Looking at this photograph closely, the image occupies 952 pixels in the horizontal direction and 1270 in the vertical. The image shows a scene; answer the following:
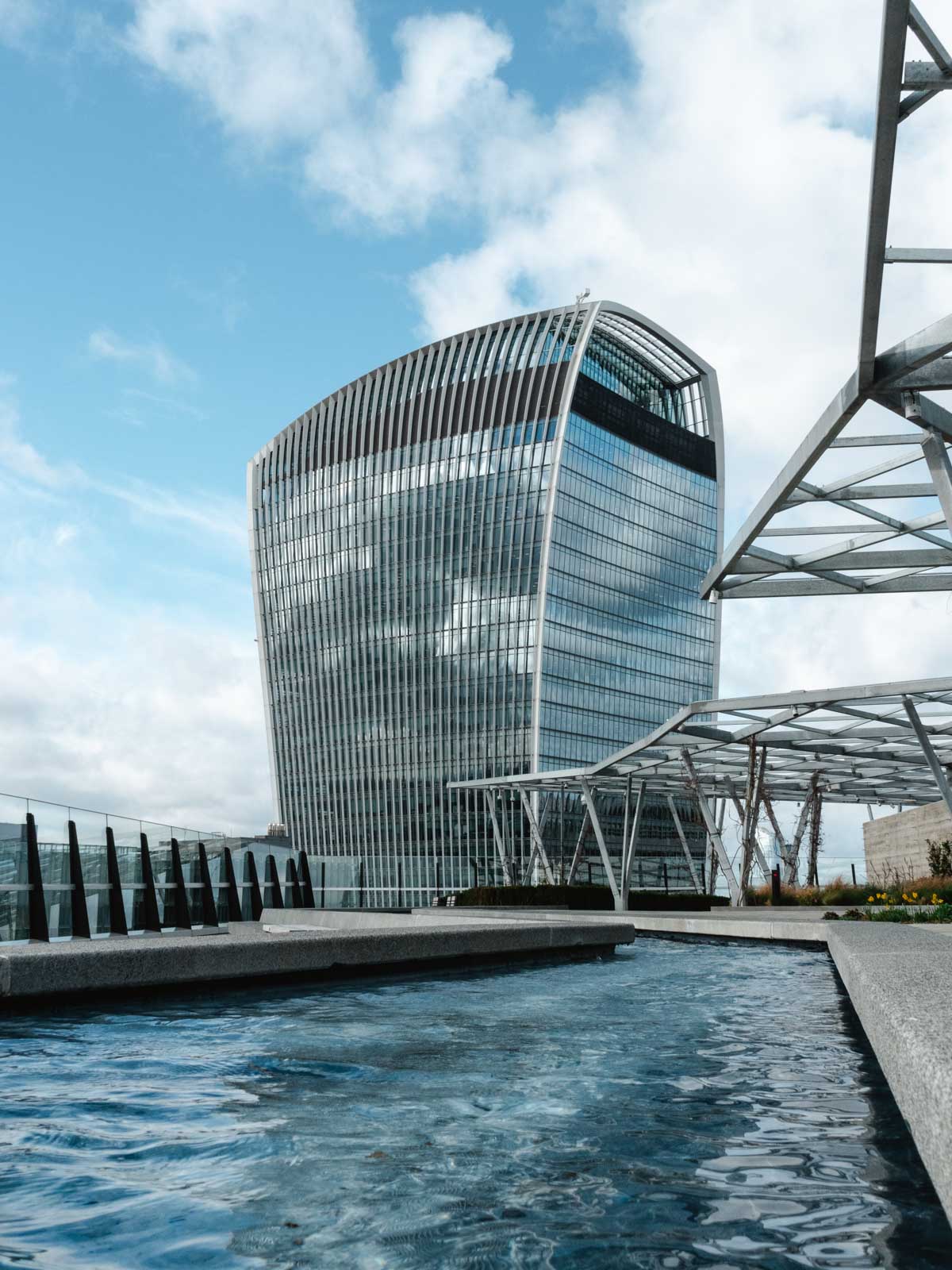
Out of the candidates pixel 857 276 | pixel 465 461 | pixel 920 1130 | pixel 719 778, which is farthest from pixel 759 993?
pixel 465 461

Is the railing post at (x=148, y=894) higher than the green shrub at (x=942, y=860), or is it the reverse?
the railing post at (x=148, y=894)

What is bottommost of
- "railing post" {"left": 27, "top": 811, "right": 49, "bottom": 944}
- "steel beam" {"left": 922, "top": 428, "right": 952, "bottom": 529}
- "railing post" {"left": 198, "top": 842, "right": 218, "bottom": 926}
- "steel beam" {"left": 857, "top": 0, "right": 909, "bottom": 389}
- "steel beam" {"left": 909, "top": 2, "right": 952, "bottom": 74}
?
"railing post" {"left": 198, "top": 842, "right": 218, "bottom": 926}

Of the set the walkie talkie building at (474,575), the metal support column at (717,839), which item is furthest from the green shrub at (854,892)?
the walkie talkie building at (474,575)

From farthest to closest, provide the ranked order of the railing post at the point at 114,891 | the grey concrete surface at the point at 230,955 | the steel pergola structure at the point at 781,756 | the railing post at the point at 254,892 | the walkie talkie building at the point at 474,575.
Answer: the walkie talkie building at the point at 474,575 → the railing post at the point at 254,892 → the railing post at the point at 114,891 → the steel pergola structure at the point at 781,756 → the grey concrete surface at the point at 230,955

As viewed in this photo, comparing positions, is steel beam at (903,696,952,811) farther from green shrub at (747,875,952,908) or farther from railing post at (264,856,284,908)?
railing post at (264,856,284,908)

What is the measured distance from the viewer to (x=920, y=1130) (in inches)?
142

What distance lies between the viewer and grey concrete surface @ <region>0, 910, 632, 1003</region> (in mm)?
9656

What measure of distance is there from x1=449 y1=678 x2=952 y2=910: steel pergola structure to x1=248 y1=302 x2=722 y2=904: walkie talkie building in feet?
115

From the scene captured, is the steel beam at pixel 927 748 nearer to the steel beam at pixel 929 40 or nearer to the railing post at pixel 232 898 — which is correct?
the steel beam at pixel 929 40

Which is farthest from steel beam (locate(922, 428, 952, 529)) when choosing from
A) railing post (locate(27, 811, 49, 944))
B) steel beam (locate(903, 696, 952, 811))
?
railing post (locate(27, 811, 49, 944))

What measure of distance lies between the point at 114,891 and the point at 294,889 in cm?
1519

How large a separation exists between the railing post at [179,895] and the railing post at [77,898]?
4.18 m

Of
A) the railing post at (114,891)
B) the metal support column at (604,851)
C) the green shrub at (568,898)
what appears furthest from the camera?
the green shrub at (568,898)

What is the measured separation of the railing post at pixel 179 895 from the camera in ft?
94.3
